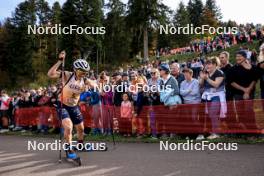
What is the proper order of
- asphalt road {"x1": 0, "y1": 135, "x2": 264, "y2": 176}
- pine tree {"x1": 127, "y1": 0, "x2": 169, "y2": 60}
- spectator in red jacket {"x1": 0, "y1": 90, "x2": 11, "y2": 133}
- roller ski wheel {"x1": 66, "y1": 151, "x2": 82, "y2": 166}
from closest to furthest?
asphalt road {"x1": 0, "y1": 135, "x2": 264, "y2": 176}, roller ski wheel {"x1": 66, "y1": 151, "x2": 82, "y2": 166}, spectator in red jacket {"x1": 0, "y1": 90, "x2": 11, "y2": 133}, pine tree {"x1": 127, "y1": 0, "x2": 169, "y2": 60}

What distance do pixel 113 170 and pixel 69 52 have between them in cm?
6184

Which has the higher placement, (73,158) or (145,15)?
(145,15)

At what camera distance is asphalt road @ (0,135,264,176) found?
7668mm

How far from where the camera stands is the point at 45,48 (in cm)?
7812

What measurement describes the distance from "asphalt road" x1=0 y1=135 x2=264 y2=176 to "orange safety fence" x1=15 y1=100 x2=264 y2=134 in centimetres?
86

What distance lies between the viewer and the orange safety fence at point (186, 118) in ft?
34.2

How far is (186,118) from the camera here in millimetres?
11578

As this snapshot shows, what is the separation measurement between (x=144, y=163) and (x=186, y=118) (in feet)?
10.8

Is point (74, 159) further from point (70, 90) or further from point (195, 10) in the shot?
point (195, 10)

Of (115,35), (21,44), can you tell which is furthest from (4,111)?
(115,35)

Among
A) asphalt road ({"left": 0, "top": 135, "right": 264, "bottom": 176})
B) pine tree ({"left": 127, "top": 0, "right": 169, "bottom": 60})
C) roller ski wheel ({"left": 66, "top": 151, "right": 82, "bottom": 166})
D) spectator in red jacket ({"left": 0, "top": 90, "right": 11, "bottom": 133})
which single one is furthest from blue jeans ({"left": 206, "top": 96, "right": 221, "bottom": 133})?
pine tree ({"left": 127, "top": 0, "right": 169, "bottom": 60})

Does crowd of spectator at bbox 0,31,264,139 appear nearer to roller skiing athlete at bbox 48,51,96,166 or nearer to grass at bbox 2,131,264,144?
grass at bbox 2,131,264,144

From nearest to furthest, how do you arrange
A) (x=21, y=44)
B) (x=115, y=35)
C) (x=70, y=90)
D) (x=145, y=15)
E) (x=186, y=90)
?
(x=70, y=90) → (x=186, y=90) → (x=145, y=15) → (x=21, y=44) → (x=115, y=35)

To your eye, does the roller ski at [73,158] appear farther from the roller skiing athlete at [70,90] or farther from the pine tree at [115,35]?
the pine tree at [115,35]
